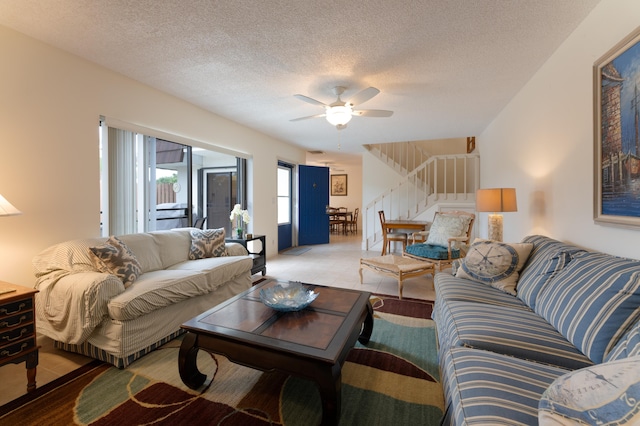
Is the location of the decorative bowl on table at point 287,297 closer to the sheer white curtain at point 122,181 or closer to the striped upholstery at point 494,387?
the striped upholstery at point 494,387

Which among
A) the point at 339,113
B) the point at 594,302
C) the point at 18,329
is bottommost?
the point at 18,329

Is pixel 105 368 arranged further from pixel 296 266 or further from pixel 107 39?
pixel 296 266

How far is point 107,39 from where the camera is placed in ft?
7.20

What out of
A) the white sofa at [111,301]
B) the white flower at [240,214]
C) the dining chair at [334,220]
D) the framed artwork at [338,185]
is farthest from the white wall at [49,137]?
the framed artwork at [338,185]

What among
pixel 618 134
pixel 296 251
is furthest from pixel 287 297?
pixel 296 251

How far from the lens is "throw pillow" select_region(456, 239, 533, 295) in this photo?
6.84ft

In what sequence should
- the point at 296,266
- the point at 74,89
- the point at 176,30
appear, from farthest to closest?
the point at 296,266 → the point at 74,89 → the point at 176,30

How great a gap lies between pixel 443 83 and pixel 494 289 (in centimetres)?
219

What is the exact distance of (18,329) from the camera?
1.61 meters

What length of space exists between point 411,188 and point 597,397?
5.96 m

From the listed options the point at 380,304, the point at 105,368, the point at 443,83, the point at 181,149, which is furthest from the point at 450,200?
the point at 105,368

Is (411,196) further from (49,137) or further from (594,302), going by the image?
(49,137)

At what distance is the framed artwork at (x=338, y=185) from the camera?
1070 cm

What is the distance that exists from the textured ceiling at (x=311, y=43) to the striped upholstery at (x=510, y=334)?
1.98 meters
